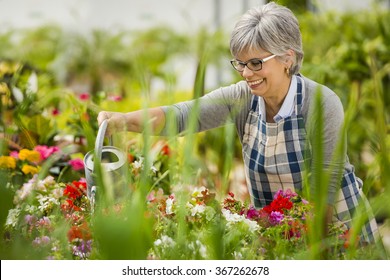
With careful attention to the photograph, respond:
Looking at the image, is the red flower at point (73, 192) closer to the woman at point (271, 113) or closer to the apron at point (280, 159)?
the woman at point (271, 113)

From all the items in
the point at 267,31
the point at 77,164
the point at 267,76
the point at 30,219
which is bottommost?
the point at 77,164

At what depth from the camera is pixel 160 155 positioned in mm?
2193

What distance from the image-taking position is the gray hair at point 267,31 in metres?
1.52

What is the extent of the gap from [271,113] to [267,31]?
0.25m

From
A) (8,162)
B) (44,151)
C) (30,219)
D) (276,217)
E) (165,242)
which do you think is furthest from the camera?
(44,151)

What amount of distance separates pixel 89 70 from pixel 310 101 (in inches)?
206

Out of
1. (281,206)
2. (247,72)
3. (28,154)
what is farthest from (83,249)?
(28,154)

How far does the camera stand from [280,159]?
1664 mm

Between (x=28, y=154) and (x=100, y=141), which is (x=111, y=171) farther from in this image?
(x=28, y=154)

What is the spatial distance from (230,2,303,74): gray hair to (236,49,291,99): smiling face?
16 millimetres

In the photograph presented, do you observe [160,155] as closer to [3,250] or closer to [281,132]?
[281,132]

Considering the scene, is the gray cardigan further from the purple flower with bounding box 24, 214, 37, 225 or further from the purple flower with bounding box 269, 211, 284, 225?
the purple flower with bounding box 24, 214, 37, 225

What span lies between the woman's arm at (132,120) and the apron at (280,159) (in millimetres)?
244

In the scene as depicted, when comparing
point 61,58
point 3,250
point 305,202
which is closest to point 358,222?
point 305,202
